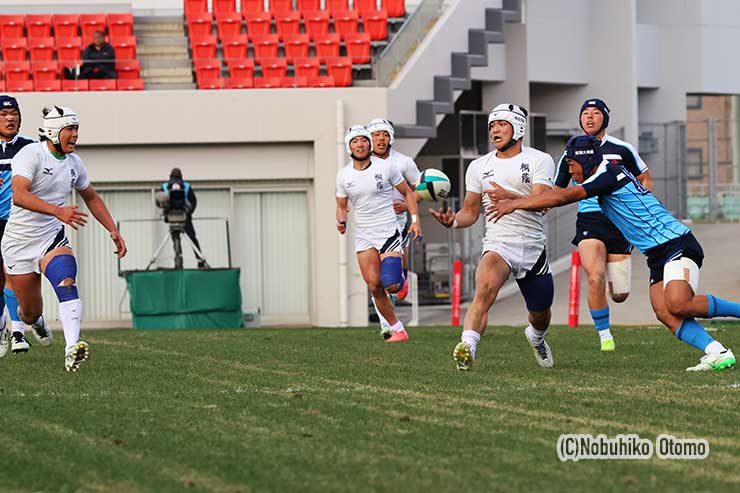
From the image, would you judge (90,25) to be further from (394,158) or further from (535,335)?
(535,335)

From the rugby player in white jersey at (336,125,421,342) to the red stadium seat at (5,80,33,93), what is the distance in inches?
454

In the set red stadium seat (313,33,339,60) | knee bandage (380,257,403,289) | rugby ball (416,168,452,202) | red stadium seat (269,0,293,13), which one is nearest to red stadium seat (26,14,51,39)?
red stadium seat (269,0,293,13)

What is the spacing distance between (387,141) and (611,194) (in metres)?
6.04

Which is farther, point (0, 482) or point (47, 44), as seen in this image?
point (47, 44)

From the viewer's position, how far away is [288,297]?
28109mm

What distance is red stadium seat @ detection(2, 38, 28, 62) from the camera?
2778cm

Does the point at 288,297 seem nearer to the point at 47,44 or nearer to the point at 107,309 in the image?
the point at 107,309

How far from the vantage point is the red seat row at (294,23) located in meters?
28.4

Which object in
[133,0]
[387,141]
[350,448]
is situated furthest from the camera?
[133,0]

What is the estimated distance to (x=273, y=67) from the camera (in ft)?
88.8

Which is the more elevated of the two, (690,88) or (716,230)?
(690,88)

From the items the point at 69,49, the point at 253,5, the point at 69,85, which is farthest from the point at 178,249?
the point at 253,5

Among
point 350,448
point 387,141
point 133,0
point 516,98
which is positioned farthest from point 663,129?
point 350,448

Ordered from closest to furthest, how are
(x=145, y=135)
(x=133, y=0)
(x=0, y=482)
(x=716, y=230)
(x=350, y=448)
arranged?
(x=0, y=482) → (x=350, y=448) → (x=145, y=135) → (x=133, y=0) → (x=716, y=230)
